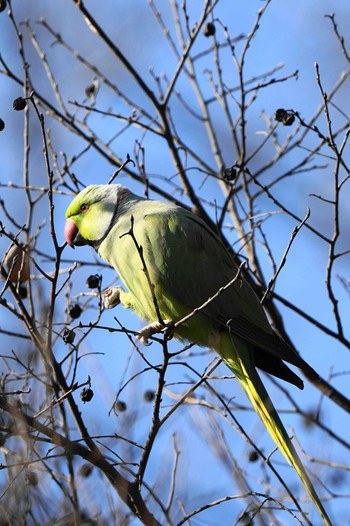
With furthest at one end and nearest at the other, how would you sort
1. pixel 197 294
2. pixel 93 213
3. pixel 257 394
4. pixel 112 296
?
pixel 93 213, pixel 112 296, pixel 197 294, pixel 257 394

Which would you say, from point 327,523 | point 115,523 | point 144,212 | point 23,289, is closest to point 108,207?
point 144,212

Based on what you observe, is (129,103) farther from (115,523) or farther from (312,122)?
(115,523)

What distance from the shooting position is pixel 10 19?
4090 millimetres

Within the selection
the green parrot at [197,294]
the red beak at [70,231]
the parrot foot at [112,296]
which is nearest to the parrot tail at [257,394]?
the green parrot at [197,294]

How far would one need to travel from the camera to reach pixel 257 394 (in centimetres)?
374

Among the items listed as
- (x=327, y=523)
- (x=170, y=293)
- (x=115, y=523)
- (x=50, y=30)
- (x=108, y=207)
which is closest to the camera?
(x=115, y=523)

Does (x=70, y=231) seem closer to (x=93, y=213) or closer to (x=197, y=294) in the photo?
(x=93, y=213)

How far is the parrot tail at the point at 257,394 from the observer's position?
11.4ft

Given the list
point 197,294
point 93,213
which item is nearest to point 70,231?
point 93,213

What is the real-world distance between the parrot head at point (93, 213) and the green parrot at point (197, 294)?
0.66 ft

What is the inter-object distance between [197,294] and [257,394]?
585 mm

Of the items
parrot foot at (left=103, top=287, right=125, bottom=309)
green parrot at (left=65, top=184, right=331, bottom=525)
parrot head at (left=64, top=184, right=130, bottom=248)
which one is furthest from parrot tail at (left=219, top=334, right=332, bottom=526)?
parrot head at (left=64, top=184, right=130, bottom=248)

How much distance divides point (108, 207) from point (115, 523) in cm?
256

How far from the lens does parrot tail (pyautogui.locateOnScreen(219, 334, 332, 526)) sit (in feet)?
11.4
